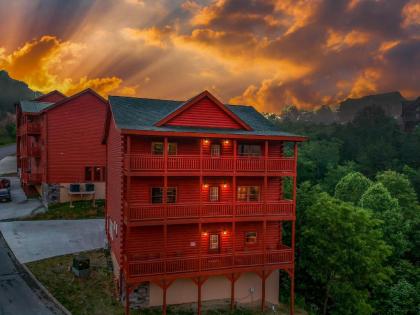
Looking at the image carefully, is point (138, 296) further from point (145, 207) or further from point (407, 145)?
point (407, 145)

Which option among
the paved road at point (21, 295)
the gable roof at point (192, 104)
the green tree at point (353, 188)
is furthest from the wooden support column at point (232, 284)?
the green tree at point (353, 188)

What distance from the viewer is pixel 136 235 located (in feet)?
69.9

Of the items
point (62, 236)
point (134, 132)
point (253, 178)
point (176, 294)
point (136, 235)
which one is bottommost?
point (176, 294)

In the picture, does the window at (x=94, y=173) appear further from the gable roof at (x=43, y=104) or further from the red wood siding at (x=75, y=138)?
the gable roof at (x=43, y=104)

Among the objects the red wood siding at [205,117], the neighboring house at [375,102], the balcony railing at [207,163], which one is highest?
the neighboring house at [375,102]

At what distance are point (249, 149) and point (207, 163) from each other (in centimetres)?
456

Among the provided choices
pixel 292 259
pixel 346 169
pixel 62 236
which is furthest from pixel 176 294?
pixel 346 169

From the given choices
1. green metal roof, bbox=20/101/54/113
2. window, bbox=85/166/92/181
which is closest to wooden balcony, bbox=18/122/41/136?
green metal roof, bbox=20/101/54/113

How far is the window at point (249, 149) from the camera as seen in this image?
24281 millimetres

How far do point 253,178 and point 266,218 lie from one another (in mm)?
2980

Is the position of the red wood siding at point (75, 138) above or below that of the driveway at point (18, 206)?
above

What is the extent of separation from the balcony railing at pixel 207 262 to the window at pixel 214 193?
12.8 ft

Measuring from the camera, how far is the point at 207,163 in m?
21.2

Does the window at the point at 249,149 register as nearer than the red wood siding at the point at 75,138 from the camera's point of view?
Yes
